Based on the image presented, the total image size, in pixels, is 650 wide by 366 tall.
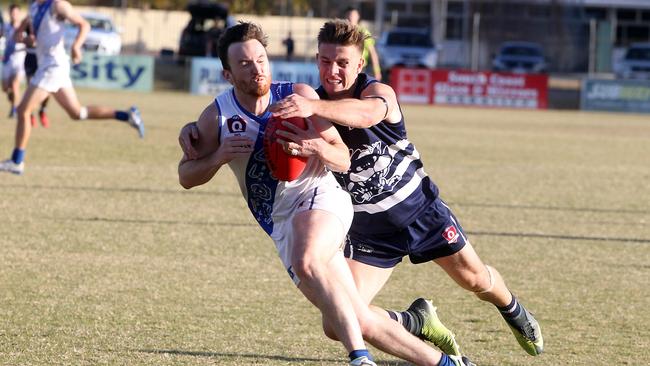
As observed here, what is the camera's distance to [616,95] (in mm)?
36031

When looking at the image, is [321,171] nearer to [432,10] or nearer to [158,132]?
[158,132]

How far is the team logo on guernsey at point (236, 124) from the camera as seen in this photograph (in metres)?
5.15

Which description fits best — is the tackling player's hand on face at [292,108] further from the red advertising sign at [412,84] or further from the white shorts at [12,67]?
the red advertising sign at [412,84]

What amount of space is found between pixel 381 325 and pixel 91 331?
6.42ft

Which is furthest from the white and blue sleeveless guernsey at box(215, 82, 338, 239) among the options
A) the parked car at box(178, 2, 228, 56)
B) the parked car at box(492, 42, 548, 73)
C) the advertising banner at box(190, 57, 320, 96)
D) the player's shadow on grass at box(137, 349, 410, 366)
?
the parked car at box(492, 42, 548, 73)

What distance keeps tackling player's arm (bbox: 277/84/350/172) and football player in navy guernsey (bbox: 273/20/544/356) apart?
18cm

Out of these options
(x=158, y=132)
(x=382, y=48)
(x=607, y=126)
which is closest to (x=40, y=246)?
(x=158, y=132)

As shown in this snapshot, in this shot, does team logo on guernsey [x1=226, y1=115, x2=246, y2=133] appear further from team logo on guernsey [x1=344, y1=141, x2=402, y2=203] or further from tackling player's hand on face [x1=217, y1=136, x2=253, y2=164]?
team logo on guernsey [x1=344, y1=141, x2=402, y2=203]

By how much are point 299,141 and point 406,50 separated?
115 ft

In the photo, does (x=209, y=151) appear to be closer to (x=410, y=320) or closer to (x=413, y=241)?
(x=413, y=241)

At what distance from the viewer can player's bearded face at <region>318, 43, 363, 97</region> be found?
206 inches

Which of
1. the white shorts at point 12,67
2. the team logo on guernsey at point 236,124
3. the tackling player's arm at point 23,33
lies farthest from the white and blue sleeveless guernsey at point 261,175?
the white shorts at point 12,67

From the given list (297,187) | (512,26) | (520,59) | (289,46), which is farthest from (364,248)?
(512,26)

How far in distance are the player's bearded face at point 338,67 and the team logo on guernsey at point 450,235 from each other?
0.84 metres
